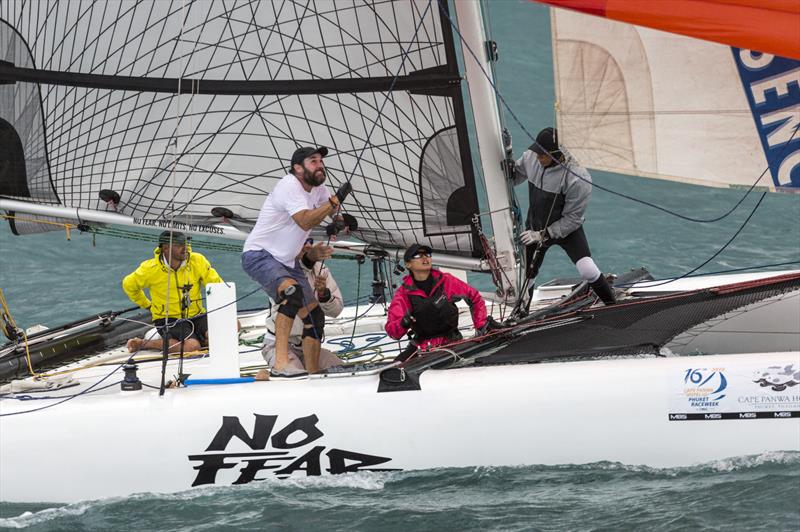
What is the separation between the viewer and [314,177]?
6379mm

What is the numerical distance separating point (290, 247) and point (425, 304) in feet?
2.50

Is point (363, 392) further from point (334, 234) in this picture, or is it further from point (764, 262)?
point (764, 262)

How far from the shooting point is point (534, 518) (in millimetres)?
5457

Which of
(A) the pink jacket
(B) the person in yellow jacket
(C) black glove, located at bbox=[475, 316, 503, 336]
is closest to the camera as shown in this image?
(A) the pink jacket

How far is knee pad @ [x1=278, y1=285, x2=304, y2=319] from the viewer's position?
6.43 meters

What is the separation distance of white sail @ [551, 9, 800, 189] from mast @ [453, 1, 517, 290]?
629 mm

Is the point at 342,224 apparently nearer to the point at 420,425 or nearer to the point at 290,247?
the point at 290,247

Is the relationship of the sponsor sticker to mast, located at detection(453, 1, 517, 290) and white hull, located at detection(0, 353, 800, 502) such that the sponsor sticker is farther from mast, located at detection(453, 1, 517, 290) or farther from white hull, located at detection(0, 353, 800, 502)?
mast, located at detection(453, 1, 517, 290)

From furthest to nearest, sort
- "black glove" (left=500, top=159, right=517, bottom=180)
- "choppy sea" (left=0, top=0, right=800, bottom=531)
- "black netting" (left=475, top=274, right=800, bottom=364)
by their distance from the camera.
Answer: "black glove" (left=500, top=159, right=517, bottom=180), "black netting" (left=475, top=274, right=800, bottom=364), "choppy sea" (left=0, top=0, right=800, bottom=531)

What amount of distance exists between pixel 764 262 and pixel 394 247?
4.56 metres

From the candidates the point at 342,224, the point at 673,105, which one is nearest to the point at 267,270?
the point at 342,224

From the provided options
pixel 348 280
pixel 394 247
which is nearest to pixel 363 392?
pixel 394 247

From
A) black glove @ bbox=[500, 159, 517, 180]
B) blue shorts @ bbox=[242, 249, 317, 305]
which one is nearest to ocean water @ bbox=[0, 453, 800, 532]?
blue shorts @ bbox=[242, 249, 317, 305]

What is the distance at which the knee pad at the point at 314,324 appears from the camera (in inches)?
263
